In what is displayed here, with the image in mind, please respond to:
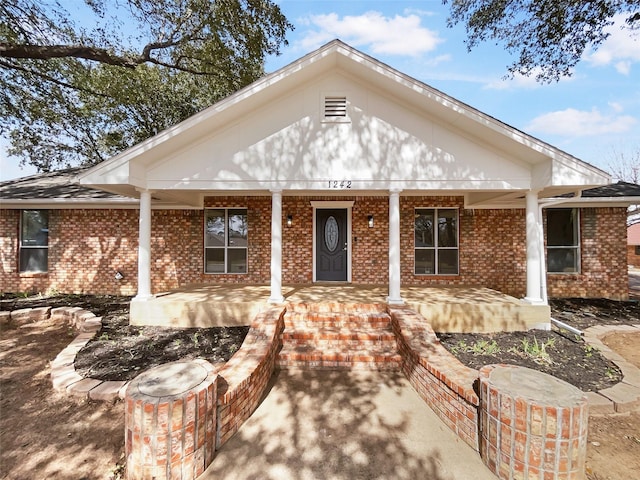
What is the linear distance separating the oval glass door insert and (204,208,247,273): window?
2.35 metres

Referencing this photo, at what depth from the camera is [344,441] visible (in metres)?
2.89

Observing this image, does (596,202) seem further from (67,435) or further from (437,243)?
(67,435)

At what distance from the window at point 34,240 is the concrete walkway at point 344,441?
934 cm

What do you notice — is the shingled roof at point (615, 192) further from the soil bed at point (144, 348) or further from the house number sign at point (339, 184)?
the soil bed at point (144, 348)

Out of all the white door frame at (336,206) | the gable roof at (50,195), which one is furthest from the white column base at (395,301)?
the gable roof at (50,195)

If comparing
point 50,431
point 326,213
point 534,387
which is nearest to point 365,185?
point 326,213

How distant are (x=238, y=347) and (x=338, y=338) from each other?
1.66 metres

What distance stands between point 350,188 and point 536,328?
14.8ft

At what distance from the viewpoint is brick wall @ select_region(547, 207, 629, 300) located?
27.1ft

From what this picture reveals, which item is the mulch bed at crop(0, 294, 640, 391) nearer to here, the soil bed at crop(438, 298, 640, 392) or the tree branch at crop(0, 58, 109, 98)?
the soil bed at crop(438, 298, 640, 392)

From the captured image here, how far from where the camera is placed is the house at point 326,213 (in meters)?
5.78

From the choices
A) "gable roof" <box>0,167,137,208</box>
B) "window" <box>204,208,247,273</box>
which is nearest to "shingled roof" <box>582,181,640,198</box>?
"window" <box>204,208,247,273</box>

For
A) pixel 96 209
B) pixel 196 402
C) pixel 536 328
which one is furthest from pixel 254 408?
pixel 96 209

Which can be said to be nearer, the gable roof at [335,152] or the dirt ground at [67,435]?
the dirt ground at [67,435]
